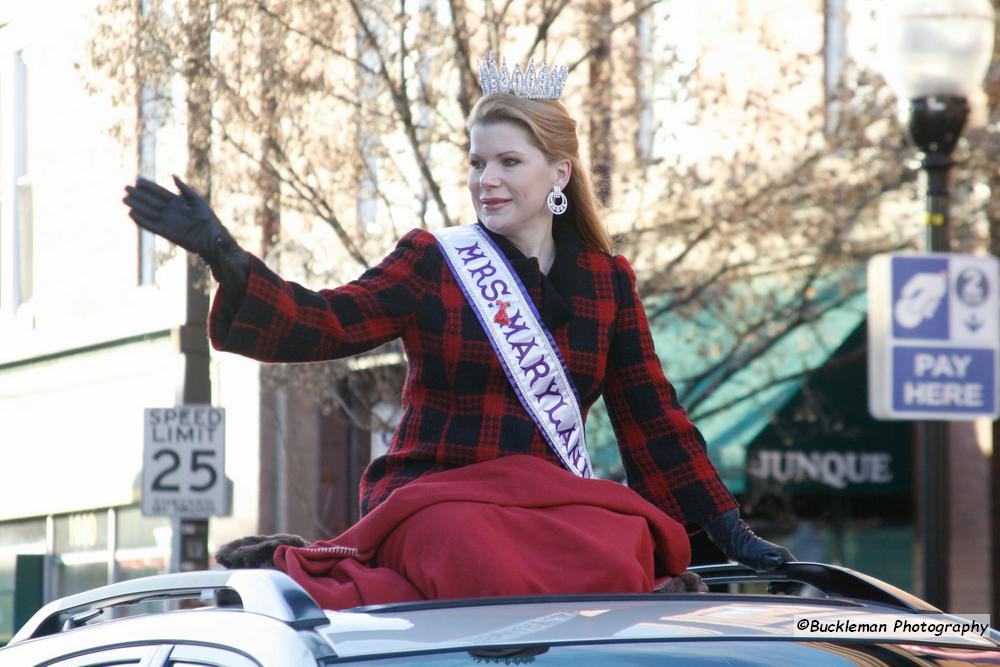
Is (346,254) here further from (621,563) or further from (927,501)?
(621,563)

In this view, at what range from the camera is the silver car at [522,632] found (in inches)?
108

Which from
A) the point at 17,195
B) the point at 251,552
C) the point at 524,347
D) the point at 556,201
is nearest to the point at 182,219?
the point at 251,552

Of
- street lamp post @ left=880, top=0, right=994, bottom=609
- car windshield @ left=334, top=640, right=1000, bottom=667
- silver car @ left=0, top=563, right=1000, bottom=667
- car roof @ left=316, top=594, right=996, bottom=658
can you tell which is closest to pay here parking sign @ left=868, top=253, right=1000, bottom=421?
street lamp post @ left=880, top=0, right=994, bottom=609

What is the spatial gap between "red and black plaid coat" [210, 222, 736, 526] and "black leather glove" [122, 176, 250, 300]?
0.10 m

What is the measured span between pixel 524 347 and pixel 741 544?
63cm

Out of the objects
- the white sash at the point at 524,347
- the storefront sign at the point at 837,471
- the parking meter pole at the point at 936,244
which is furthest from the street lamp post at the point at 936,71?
the white sash at the point at 524,347

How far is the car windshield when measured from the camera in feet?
8.89

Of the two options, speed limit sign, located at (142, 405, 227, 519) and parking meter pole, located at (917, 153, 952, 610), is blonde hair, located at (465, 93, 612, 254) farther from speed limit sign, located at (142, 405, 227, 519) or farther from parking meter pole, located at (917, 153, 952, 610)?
speed limit sign, located at (142, 405, 227, 519)

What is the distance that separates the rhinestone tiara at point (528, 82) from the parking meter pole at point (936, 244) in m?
4.56

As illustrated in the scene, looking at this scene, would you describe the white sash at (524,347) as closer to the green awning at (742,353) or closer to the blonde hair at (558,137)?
the blonde hair at (558,137)

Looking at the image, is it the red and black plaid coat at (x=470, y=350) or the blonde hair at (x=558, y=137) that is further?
the blonde hair at (x=558, y=137)

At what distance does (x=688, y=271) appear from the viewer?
1188cm

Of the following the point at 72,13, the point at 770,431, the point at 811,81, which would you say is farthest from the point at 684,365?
the point at 72,13

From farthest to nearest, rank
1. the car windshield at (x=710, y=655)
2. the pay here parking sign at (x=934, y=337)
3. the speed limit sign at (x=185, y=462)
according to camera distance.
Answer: the speed limit sign at (x=185, y=462) < the pay here parking sign at (x=934, y=337) < the car windshield at (x=710, y=655)
